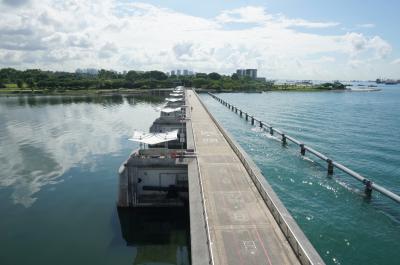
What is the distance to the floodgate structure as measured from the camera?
58.4 feet

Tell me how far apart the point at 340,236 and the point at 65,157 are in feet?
131

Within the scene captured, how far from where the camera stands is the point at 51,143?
2323 inches

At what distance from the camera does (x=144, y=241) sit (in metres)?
27.5

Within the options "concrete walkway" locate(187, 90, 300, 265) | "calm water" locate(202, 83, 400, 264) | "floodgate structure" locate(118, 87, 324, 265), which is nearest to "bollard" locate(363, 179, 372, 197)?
"calm water" locate(202, 83, 400, 264)

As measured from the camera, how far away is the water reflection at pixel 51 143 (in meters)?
41.0

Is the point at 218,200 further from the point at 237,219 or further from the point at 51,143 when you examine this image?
the point at 51,143

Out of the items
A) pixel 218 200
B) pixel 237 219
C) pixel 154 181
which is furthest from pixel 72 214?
pixel 237 219

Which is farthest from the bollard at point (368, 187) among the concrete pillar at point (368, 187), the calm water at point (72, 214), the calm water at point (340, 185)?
the calm water at point (72, 214)

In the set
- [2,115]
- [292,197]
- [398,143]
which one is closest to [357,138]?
[398,143]

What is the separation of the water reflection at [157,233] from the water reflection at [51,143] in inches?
485

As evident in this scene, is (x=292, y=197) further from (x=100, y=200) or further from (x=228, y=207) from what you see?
(x=100, y=200)

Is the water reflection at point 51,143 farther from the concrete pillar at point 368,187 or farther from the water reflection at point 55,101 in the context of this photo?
the concrete pillar at point 368,187

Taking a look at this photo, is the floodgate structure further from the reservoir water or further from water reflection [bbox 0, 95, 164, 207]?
water reflection [bbox 0, 95, 164, 207]

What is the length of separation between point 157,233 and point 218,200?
282 inches
